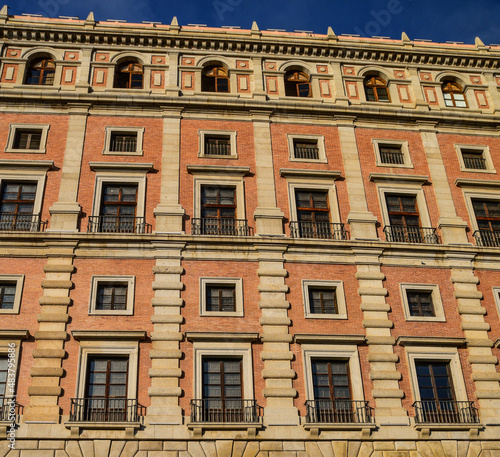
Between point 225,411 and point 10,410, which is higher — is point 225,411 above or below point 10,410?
below

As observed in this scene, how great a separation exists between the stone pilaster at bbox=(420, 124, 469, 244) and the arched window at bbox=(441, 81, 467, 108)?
3.32 m

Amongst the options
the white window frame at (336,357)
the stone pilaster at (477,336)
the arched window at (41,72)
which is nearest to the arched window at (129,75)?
the arched window at (41,72)

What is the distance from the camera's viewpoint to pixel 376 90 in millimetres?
36562

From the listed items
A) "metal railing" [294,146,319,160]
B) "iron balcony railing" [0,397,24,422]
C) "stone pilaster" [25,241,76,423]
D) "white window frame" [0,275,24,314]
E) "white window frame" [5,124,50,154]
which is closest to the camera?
"iron balcony railing" [0,397,24,422]

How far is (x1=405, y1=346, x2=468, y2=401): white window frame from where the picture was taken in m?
26.0

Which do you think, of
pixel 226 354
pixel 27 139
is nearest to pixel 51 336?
pixel 226 354

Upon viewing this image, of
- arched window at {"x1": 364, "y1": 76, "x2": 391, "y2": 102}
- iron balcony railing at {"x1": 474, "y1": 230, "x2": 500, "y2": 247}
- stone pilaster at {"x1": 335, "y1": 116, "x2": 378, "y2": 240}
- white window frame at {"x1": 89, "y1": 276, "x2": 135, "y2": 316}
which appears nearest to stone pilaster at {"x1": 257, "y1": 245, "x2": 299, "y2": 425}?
stone pilaster at {"x1": 335, "y1": 116, "x2": 378, "y2": 240}

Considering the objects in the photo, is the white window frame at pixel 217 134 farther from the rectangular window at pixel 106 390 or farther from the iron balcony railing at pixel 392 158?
the rectangular window at pixel 106 390

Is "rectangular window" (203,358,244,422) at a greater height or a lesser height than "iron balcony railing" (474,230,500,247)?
lesser

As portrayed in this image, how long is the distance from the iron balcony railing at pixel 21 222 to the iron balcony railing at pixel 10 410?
772 centimetres

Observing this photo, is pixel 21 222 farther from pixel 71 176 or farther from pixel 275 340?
pixel 275 340

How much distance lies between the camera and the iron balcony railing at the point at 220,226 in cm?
2927

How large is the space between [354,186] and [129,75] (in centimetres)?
1384

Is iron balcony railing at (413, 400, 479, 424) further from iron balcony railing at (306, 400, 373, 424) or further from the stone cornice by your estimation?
the stone cornice
